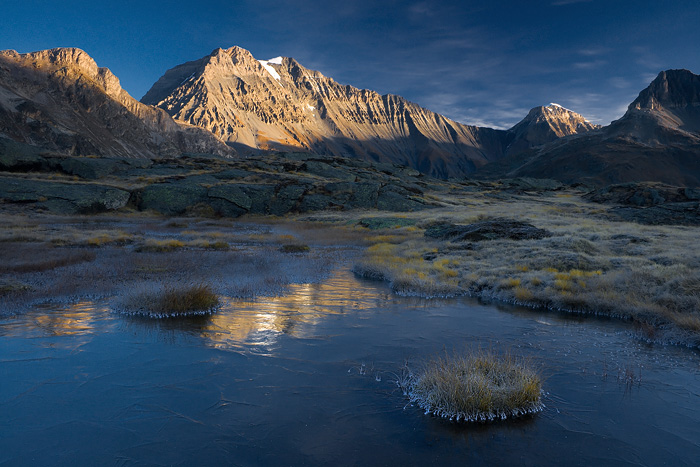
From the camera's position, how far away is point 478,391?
6691 mm

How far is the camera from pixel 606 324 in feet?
40.5

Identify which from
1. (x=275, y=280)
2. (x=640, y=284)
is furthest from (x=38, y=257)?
(x=640, y=284)

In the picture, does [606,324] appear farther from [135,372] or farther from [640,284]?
[135,372]

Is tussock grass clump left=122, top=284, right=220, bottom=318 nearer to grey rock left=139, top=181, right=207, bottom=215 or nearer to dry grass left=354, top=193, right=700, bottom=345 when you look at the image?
dry grass left=354, top=193, right=700, bottom=345

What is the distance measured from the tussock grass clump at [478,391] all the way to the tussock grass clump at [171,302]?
7.71 metres

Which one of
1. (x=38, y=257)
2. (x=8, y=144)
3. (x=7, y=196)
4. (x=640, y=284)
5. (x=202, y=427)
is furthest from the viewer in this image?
(x=8, y=144)

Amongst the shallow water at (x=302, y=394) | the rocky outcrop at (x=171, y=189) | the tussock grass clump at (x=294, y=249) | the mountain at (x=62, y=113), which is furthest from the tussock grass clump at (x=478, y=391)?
the mountain at (x=62, y=113)

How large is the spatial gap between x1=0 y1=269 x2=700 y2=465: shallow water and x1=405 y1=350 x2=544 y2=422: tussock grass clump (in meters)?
0.21

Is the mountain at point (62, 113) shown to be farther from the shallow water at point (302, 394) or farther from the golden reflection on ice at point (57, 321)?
the shallow water at point (302, 394)

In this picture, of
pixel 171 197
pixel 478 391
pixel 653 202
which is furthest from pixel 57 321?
pixel 653 202

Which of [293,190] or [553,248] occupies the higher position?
[293,190]

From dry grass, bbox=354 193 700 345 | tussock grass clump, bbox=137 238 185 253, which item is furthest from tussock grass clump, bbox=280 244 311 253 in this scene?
tussock grass clump, bbox=137 238 185 253

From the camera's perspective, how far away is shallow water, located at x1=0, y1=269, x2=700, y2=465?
573 centimetres

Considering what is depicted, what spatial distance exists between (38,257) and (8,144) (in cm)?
5959
